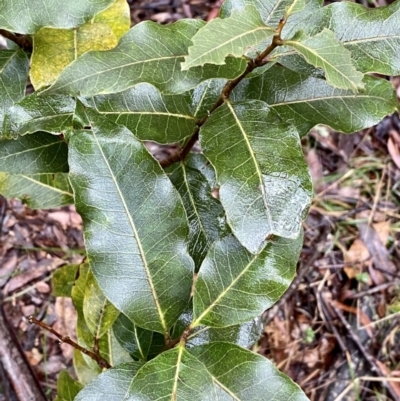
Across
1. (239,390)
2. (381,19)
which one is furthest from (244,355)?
(381,19)

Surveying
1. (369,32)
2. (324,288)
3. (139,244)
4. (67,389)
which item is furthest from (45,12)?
(324,288)

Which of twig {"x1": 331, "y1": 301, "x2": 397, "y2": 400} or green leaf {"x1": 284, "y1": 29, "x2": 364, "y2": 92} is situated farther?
twig {"x1": 331, "y1": 301, "x2": 397, "y2": 400}

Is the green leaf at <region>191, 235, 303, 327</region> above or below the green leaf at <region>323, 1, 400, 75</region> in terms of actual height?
below

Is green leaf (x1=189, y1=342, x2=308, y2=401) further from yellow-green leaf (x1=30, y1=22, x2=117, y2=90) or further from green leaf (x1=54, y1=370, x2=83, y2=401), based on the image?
yellow-green leaf (x1=30, y1=22, x2=117, y2=90)

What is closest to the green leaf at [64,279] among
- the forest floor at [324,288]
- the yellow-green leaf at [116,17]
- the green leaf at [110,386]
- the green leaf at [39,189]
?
the green leaf at [39,189]

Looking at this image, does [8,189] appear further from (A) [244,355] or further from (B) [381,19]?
(B) [381,19]

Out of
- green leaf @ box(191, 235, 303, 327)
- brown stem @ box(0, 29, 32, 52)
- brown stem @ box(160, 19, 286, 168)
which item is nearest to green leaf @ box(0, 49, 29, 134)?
brown stem @ box(0, 29, 32, 52)

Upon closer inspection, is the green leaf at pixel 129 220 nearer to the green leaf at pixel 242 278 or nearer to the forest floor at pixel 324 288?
the green leaf at pixel 242 278
